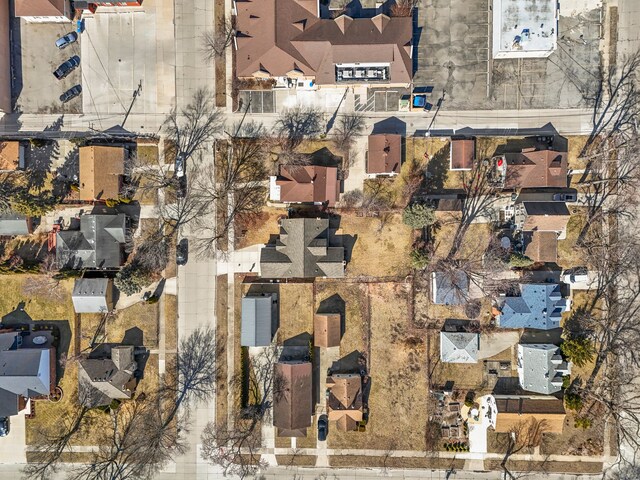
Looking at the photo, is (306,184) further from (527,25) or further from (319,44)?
(527,25)

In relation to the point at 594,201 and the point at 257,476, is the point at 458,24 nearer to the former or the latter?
the point at 594,201

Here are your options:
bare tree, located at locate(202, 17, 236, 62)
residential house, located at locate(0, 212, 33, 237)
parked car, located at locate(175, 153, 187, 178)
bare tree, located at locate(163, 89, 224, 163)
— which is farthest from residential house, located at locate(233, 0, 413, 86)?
residential house, located at locate(0, 212, 33, 237)

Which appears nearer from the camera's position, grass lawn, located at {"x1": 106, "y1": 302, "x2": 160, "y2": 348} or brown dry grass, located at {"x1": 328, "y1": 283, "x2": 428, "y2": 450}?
brown dry grass, located at {"x1": 328, "y1": 283, "x2": 428, "y2": 450}

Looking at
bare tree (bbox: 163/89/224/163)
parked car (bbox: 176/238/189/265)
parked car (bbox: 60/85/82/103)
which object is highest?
parked car (bbox: 60/85/82/103)

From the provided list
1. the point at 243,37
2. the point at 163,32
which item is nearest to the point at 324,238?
the point at 243,37

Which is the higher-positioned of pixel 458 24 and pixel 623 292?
pixel 458 24

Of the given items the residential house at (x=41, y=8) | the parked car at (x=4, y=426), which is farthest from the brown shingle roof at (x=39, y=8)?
the parked car at (x=4, y=426)

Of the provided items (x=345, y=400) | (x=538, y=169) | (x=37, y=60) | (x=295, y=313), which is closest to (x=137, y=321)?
(x=295, y=313)

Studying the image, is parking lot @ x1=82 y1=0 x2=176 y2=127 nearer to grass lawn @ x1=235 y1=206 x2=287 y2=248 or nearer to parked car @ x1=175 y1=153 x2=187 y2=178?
parked car @ x1=175 y1=153 x2=187 y2=178
